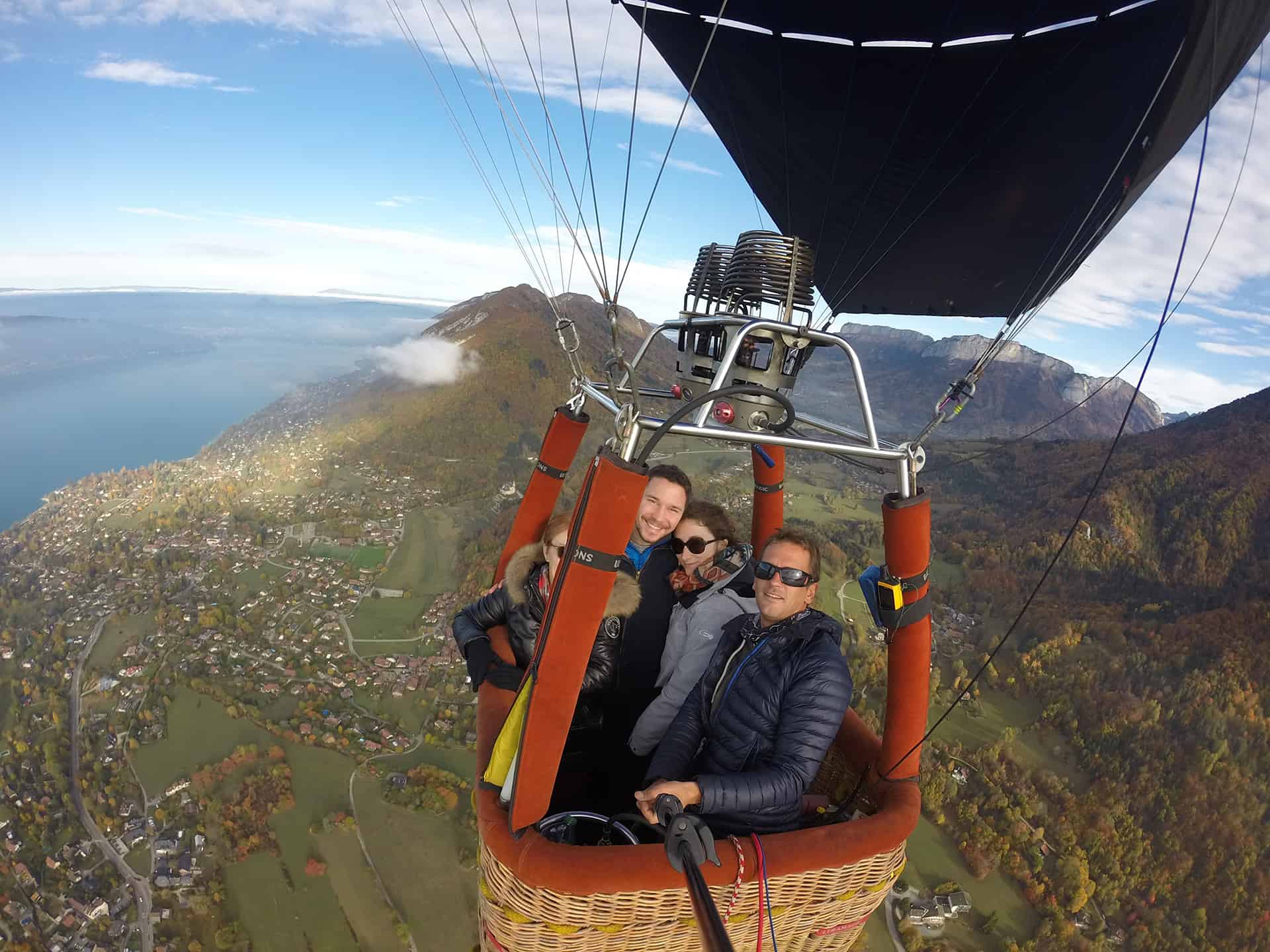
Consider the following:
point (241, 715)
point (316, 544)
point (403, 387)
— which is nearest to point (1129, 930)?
point (241, 715)

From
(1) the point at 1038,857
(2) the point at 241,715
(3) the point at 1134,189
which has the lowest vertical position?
(2) the point at 241,715

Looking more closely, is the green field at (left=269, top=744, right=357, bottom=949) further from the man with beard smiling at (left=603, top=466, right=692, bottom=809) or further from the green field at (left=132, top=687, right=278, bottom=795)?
the man with beard smiling at (left=603, top=466, right=692, bottom=809)

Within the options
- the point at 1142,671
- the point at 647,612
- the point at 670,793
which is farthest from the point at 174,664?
the point at 1142,671

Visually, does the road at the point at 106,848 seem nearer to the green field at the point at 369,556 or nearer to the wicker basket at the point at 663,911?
the green field at the point at 369,556

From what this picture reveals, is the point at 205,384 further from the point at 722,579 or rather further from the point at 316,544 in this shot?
the point at 722,579

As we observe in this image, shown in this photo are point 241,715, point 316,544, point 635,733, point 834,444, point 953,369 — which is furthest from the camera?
point 953,369

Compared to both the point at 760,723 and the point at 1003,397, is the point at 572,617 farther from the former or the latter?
the point at 1003,397

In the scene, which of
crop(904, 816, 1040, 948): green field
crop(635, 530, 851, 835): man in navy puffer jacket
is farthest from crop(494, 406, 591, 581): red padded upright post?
crop(904, 816, 1040, 948): green field
